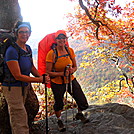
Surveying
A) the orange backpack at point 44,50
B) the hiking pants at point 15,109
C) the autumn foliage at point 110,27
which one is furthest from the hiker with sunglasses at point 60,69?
the autumn foliage at point 110,27

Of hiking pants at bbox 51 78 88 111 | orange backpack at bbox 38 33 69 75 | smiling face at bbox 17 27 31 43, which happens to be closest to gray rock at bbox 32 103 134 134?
hiking pants at bbox 51 78 88 111

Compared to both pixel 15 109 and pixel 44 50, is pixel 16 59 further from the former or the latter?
pixel 44 50

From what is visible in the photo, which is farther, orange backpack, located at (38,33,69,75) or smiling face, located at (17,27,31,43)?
orange backpack, located at (38,33,69,75)

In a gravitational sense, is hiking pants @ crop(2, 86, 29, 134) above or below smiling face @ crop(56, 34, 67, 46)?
below

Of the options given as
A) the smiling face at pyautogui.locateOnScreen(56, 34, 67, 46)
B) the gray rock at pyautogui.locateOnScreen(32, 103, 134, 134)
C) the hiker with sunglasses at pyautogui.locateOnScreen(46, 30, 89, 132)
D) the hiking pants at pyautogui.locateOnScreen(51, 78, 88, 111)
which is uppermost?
the smiling face at pyautogui.locateOnScreen(56, 34, 67, 46)

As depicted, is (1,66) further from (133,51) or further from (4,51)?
(133,51)

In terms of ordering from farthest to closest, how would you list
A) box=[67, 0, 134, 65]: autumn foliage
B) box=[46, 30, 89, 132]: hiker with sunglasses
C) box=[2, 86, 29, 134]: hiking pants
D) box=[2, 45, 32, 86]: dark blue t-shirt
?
1. box=[67, 0, 134, 65]: autumn foliage
2. box=[46, 30, 89, 132]: hiker with sunglasses
3. box=[2, 86, 29, 134]: hiking pants
4. box=[2, 45, 32, 86]: dark blue t-shirt

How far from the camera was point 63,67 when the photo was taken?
2861 millimetres

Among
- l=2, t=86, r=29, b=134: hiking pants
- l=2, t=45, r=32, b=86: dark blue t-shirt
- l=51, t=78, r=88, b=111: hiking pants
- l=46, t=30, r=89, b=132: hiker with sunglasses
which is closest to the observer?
l=2, t=45, r=32, b=86: dark blue t-shirt

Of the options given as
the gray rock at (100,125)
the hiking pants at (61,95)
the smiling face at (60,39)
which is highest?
the smiling face at (60,39)

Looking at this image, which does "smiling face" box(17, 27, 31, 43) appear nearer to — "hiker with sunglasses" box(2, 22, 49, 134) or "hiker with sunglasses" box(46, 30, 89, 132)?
"hiker with sunglasses" box(2, 22, 49, 134)

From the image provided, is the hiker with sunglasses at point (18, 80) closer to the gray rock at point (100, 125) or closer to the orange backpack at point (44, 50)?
the orange backpack at point (44, 50)

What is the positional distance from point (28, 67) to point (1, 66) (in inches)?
13.9

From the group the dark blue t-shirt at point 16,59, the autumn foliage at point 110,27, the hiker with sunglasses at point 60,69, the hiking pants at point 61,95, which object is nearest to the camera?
the dark blue t-shirt at point 16,59
